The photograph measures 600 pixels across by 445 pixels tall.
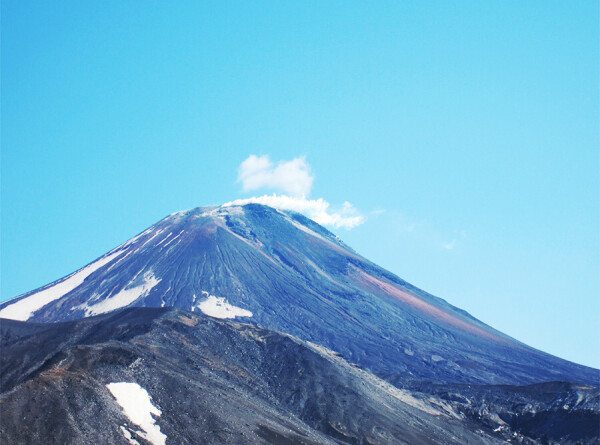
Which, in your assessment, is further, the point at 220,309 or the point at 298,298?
the point at 298,298

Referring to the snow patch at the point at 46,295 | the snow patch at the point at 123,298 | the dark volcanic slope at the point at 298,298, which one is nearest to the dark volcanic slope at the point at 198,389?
the dark volcanic slope at the point at 298,298

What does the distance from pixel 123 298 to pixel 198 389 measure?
53258mm

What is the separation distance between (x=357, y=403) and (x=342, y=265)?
64990 millimetres

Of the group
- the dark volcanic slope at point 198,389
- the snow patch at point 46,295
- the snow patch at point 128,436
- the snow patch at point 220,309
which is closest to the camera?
the snow patch at point 128,436

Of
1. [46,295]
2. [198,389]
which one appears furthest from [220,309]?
[198,389]

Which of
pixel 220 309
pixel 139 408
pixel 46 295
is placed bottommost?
pixel 46 295

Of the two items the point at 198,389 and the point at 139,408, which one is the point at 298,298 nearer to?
the point at 198,389

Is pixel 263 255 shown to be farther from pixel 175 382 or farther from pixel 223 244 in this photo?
pixel 175 382

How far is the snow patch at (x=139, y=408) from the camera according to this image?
29581 mm

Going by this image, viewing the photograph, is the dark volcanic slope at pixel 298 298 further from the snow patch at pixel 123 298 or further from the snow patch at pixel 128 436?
the snow patch at pixel 128 436

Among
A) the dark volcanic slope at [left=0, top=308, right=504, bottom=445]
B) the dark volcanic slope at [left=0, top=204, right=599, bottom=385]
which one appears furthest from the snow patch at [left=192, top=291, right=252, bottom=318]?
the dark volcanic slope at [left=0, top=308, right=504, bottom=445]

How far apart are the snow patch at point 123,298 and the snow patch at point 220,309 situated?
1013cm

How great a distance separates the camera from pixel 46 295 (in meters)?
96.6

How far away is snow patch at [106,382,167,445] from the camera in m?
29.6
